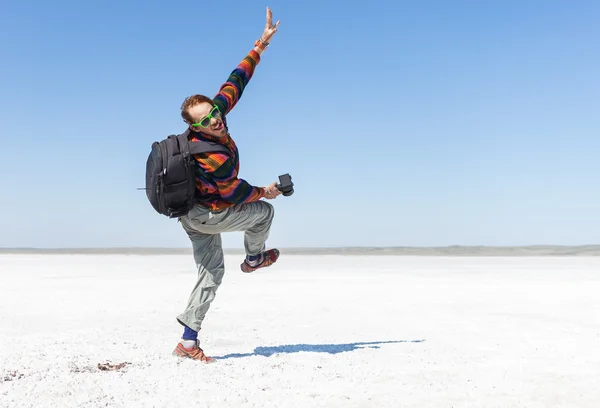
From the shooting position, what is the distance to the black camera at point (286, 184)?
530 cm

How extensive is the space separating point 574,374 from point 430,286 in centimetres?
875

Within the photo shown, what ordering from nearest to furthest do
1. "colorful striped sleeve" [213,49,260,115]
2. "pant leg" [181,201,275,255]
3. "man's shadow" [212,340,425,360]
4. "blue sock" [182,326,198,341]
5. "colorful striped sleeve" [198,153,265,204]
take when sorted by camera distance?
"colorful striped sleeve" [198,153,265,204] < "pant leg" [181,201,275,255] < "colorful striped sleeve" [213,49,260,115] < "blue sock" [182,326,198,341] < "man's shadow" [212,340,425,360]

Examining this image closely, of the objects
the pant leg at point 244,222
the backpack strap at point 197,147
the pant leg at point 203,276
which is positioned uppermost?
the backpack strap at point 197,147

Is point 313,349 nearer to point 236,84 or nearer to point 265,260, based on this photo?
point 265,260

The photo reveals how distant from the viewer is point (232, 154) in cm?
532

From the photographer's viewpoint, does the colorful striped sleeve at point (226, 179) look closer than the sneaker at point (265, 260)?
Yes

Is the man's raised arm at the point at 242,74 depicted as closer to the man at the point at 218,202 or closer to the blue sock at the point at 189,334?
the man at the point at 218,202

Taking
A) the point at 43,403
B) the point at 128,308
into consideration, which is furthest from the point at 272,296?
the point at 43,403

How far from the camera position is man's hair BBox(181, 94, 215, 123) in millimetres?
5320

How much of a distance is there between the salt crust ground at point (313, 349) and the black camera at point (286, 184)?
157 centimetres

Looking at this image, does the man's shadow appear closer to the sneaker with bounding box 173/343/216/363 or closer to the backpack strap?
the sneaker with bounding box 173/343/216/363

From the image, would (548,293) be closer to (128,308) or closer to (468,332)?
(468,332)

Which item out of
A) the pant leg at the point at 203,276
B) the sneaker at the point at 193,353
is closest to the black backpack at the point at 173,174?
the pant leg at the point at 203,276

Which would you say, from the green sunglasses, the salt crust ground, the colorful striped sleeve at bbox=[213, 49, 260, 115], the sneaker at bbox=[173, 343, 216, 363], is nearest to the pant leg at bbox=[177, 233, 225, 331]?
the sneaker at bbox=[173, 343, 216, 363]
